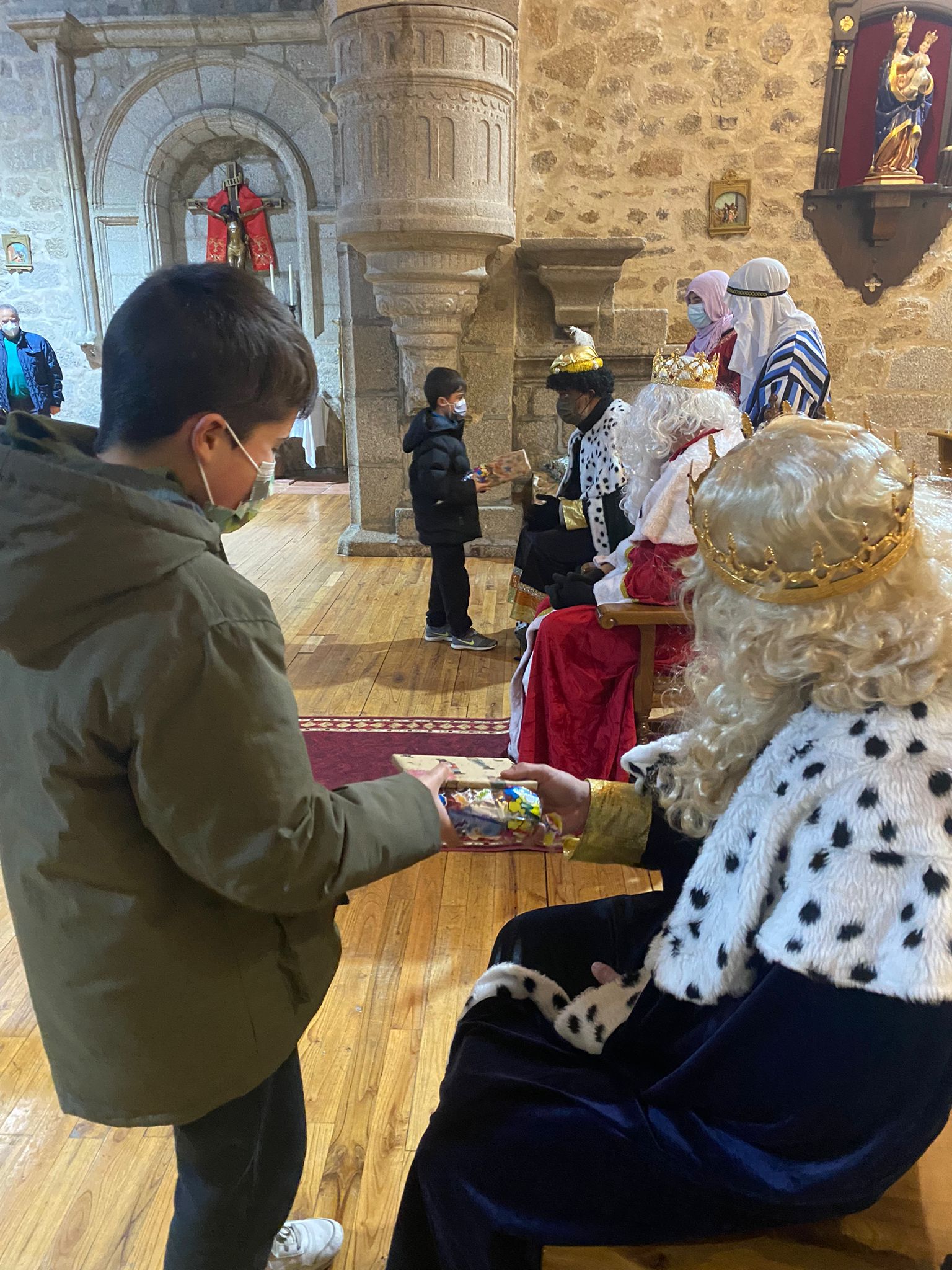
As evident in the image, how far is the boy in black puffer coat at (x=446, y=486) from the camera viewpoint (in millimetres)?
4199

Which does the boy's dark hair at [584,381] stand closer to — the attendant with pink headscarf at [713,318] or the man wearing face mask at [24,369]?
the attendant with pink headscarf at [713,318]

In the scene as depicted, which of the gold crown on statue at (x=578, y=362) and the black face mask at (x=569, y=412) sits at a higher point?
the gold crown on statue at (x=578, y=362)

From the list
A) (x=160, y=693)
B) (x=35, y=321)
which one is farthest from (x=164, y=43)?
(x=160, y=693)

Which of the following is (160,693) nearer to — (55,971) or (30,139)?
(55,971)

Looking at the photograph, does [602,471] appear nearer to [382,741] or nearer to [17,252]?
[382,741]

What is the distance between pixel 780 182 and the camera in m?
5.66

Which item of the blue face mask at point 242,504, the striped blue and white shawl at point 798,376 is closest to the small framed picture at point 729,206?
the striped blue and white shawl at point 798,376

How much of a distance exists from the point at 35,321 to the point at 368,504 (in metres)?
4.80

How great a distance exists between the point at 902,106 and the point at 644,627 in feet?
14.7

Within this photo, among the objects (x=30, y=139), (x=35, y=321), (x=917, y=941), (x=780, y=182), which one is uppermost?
(x=30, y=139)

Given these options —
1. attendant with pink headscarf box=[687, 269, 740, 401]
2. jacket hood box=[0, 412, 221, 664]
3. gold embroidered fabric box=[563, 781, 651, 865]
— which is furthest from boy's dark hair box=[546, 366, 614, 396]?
jacket hood box=[0, 412, 221, 664]

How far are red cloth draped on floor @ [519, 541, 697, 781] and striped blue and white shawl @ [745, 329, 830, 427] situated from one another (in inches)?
49.9

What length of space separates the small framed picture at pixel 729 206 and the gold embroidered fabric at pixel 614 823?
5299 mm

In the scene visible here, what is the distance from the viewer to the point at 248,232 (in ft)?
29.4
